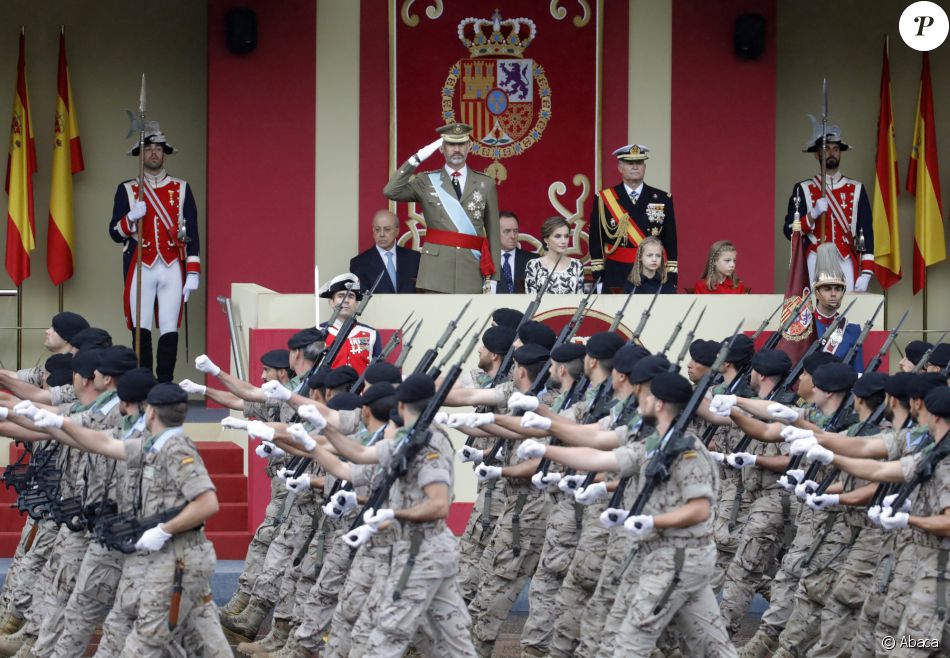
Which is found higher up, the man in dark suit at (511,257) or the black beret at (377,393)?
the man in dark suit at (511,257)

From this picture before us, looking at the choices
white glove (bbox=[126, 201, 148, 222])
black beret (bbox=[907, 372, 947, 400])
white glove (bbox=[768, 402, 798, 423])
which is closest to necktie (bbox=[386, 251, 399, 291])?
white glove (bbox=[126, 201, 148, 222])

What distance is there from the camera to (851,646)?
10.3 metres

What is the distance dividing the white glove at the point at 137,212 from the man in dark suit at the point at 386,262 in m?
1.67

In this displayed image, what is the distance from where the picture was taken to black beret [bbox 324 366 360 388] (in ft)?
37.0

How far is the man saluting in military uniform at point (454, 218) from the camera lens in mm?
14148

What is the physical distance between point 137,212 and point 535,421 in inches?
264

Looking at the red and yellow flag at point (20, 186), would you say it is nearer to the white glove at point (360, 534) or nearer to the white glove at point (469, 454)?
the white glove at point (469, 454)

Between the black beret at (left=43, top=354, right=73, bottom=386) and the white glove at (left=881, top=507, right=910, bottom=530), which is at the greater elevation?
the black beret at (left=43, top=354, right=73, bottom=386)

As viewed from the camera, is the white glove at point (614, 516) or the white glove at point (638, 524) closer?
the white glove at point (638, 524)

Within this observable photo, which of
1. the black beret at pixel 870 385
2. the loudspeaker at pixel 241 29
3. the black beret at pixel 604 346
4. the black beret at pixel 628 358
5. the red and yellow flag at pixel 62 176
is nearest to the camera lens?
the black beret at pixel 628 358

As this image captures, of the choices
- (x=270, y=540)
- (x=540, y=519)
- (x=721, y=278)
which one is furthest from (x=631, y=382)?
(x=721, y=278)

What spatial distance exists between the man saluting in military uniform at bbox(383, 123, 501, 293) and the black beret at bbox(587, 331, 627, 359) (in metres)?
3.47

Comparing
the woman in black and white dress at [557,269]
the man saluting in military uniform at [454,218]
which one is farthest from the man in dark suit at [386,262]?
the woman in black and white dress at [557,269]

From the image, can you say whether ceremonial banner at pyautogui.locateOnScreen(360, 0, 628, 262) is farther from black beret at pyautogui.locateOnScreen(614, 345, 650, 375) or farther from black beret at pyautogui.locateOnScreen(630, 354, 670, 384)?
black beret at pyautogui.locateOnScreen(630, 354, 670, 384)
